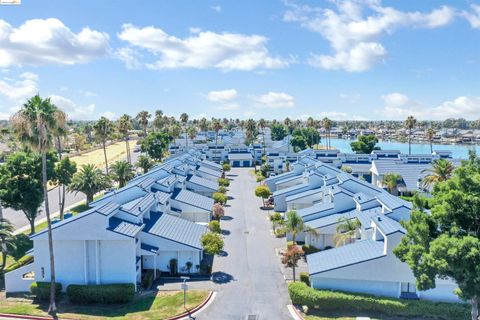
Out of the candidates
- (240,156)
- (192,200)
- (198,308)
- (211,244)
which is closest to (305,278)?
(211,244)

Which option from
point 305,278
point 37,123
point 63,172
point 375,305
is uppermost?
point 37,123

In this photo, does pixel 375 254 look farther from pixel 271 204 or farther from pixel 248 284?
pixel 271 204

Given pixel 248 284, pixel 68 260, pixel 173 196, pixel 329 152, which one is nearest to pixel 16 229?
pixel 173 196

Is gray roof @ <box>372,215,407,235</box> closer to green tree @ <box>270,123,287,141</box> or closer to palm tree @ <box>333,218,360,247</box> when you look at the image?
palm tree @ <box>333,218,360,247</box>

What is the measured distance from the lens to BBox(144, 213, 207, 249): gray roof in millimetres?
39062

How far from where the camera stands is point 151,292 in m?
34.2

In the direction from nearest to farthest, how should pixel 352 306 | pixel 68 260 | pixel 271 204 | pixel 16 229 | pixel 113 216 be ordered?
pixel 352 306 → pixel 68 260 → pixel 113 216 → pixel 16 229 → pixel 271 204

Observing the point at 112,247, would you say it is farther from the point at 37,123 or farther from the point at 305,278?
the point at 305,278

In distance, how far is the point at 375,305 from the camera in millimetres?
29516

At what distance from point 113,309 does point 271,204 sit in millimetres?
38328

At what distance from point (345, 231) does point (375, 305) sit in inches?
520

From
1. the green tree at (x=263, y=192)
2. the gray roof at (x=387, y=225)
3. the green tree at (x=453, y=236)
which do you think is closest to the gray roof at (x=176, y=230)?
the gray roof at (x=387, y=225)

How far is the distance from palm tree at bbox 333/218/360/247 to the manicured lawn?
1505cm

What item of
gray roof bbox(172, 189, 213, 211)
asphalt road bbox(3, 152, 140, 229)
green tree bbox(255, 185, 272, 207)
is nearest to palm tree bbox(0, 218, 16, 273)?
asphalt road bbox(3, 152, 140, 229)
